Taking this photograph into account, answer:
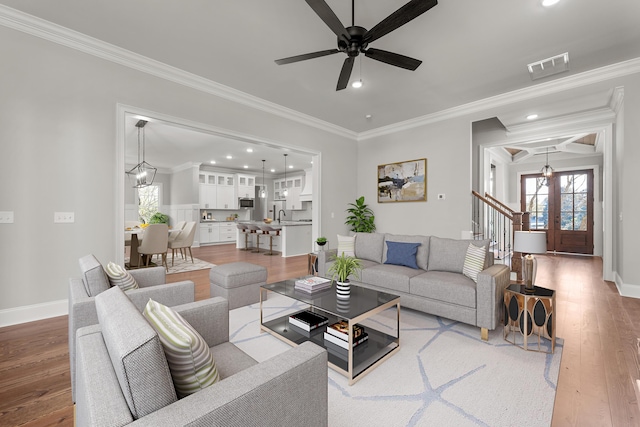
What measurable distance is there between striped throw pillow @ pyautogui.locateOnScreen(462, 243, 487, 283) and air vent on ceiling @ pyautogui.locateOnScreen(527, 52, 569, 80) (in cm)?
252

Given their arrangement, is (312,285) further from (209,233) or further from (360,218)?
(209,233)

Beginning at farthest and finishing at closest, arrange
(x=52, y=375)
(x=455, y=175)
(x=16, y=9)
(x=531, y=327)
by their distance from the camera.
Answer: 1. (x=455, y=175)
2. (x=16, y=9)
3. (x=531, y=327)
4. (x=52, y=375)

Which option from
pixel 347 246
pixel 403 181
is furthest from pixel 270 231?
pixel 347 246

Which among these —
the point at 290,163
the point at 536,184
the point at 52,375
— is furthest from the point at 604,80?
the point at 290,163

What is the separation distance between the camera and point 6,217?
2.75m

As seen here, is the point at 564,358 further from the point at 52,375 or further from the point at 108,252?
the point at 108,252

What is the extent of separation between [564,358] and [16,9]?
228 inches

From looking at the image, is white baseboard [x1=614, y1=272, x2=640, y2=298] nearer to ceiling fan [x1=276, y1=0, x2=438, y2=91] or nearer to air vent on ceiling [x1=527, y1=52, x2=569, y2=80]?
air vent on ceiling [x1=527, y1=52, x2=569, y2=80]

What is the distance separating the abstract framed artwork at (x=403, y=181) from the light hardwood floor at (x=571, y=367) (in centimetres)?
275

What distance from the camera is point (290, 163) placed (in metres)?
9.42

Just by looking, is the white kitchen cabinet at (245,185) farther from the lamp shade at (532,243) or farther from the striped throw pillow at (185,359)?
the striped throw pillow at (185,359)

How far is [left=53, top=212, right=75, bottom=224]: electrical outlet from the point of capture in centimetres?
299

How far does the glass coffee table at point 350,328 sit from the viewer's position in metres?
1.99

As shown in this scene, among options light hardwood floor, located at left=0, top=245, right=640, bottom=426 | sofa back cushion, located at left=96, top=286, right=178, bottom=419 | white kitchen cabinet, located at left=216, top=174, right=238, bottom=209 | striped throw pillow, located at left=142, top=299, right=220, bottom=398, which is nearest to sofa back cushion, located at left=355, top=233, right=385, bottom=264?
light hardwood floor, located at left=0, top=245, right=640, bottom=426
